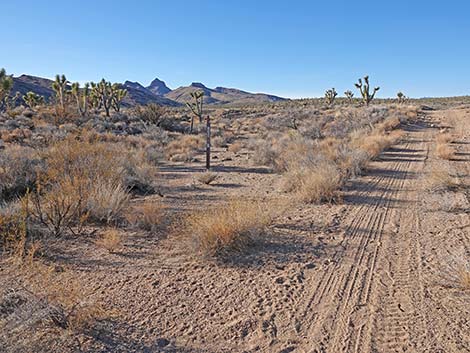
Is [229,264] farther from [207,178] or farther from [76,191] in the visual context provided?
[207,178]

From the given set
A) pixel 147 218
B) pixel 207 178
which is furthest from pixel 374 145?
pixel 147 218

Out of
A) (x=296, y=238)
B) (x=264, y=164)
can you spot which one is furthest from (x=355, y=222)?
(x=264, y=164)

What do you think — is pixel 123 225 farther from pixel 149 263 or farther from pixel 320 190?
pixel 320 190

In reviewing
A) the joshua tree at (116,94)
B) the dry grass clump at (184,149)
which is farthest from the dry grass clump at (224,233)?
the joshua tree at (116,94)

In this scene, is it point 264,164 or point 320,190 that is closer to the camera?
point 320,190

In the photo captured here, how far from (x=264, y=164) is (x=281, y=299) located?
1166cm

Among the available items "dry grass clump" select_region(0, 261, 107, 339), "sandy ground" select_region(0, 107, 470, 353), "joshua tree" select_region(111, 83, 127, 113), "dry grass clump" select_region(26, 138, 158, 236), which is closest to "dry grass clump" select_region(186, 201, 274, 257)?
"sandy ground" select_region(0, 107, 470, 353)

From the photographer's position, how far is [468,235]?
22.4 feet

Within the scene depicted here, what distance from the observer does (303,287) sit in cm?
500

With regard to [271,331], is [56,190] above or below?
above

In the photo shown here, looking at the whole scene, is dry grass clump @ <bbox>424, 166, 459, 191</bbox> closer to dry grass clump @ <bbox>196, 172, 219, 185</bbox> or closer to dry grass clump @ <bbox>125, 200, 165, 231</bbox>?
dry grass clump @ <bbox>196, 172, 219, 185</bbox>

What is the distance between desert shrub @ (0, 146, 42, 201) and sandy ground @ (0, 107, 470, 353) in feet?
12.2

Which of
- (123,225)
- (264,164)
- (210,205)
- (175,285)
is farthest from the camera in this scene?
(264,164)

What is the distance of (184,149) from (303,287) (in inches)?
660
